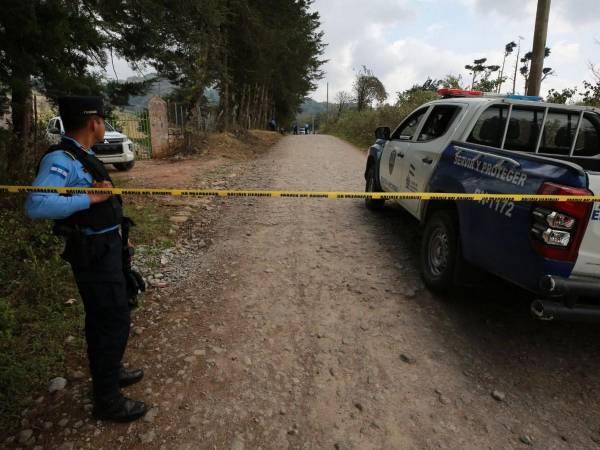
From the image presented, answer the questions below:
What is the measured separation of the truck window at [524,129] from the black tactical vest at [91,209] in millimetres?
3733

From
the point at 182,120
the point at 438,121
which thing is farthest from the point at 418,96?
the point at 438,121

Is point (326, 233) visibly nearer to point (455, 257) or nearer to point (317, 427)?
point (455, 257)

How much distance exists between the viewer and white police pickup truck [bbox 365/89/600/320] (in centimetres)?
246

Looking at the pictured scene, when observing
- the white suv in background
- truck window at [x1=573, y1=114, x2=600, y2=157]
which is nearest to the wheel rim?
truck window at [x1=573, y1=114, x2=600, y2=157]

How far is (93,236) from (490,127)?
3705mm

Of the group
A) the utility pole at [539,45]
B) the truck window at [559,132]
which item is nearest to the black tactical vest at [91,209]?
the truck window at [559,132]

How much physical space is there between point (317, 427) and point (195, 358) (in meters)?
1.07

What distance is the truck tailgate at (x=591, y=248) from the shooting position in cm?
242

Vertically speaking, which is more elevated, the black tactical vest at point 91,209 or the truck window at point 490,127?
the truck window at point 490,127

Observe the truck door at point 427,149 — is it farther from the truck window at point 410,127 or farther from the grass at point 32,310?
the grass at point 32,310

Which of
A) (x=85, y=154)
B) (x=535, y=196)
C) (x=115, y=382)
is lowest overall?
(x=115, y=382)

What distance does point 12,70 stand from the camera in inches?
160

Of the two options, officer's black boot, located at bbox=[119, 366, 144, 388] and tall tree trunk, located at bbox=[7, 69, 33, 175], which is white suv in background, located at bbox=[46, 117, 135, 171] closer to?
tall tree trunk, located at bbox=[7, 69, 33, 175]

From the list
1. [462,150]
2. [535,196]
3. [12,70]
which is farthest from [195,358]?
[12,70]
